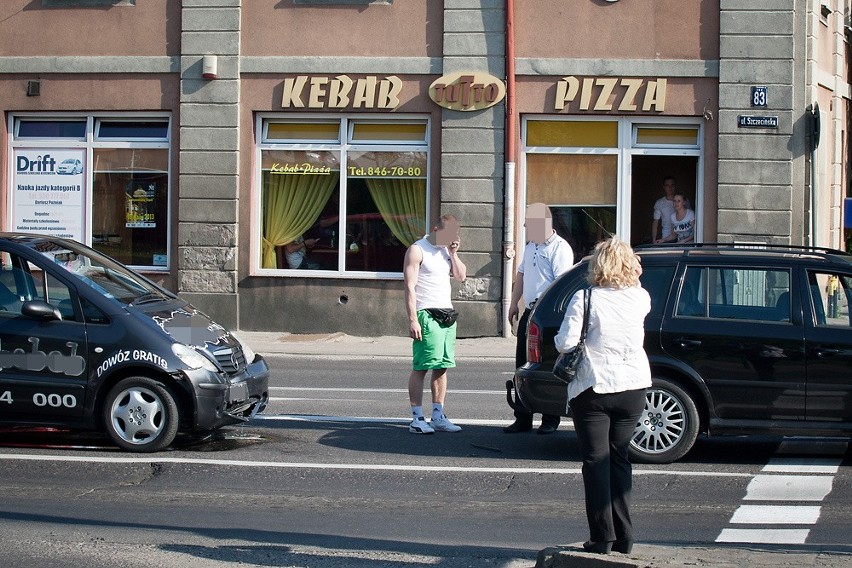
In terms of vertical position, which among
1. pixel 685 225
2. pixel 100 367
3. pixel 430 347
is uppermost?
pixel 685 225

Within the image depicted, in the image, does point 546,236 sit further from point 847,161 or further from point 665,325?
point 847,161

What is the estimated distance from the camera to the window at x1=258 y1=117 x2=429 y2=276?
1895 cm

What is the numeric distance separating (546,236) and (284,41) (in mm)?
10096

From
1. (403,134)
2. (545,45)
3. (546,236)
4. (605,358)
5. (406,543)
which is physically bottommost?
(406,543)

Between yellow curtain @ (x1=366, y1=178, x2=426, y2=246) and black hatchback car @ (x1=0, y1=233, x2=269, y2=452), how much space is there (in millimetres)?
10067

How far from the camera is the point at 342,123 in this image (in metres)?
19.0

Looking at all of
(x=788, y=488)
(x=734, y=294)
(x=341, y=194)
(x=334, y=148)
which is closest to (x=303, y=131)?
(x=334, y=148)

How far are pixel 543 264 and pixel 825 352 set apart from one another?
2453mm

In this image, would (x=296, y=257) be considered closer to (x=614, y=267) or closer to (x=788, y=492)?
(x=788, y=492)

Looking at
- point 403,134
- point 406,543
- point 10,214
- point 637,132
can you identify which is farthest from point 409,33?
point 406,543

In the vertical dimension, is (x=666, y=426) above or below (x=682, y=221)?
below

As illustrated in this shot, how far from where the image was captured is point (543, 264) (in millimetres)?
10031

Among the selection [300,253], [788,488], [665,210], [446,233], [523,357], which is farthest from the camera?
[300,253]

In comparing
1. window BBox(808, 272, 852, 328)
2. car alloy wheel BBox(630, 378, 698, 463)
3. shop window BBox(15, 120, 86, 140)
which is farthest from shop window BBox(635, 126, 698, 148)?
car alloy wheel BBox(630, 378, 698, 463)
